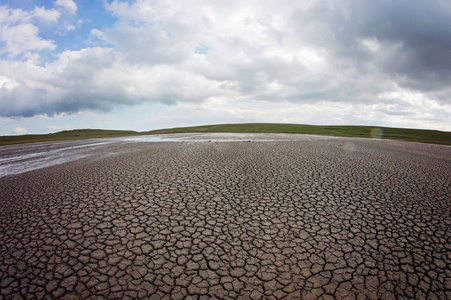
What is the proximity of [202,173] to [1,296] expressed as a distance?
6.50 meters

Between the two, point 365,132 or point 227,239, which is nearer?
point 227,239

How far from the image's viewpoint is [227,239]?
4461mm

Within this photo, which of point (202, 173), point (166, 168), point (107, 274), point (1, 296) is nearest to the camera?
point (1, 296)

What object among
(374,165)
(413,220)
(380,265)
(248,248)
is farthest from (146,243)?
(374,165)

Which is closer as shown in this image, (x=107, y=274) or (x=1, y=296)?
(x=1, y=296)

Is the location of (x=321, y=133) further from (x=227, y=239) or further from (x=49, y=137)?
(x=49, y=137)

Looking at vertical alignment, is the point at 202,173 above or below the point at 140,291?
above

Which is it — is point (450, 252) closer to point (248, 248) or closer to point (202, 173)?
point (248, 248)

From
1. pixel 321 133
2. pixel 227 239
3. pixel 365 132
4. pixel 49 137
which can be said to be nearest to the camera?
pixel 227 239

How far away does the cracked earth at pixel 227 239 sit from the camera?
11.0ft

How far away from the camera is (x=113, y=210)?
19.0 feet

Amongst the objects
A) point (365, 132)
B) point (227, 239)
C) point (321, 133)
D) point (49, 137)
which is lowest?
point (227, 239)

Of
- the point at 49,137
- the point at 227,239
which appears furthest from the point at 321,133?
the point at 49,137

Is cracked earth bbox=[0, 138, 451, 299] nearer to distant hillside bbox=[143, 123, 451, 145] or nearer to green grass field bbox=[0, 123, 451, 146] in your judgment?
distant hillside bbox=[143, 123, 451, 145]
